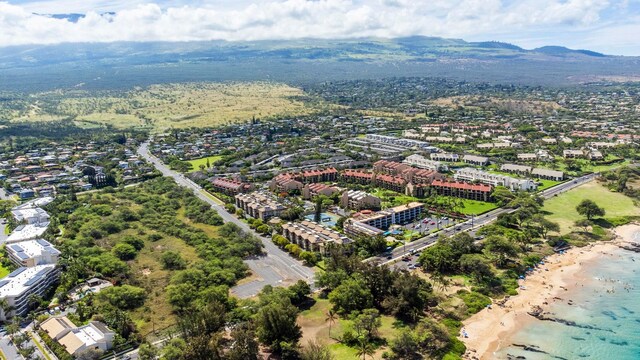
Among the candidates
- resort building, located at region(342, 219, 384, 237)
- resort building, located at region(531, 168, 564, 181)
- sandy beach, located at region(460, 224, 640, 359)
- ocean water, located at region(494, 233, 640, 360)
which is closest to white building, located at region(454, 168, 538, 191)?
resort building, located at region(531, 168, 564, 181)

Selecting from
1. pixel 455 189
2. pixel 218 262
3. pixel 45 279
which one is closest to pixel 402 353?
pixel 218 262

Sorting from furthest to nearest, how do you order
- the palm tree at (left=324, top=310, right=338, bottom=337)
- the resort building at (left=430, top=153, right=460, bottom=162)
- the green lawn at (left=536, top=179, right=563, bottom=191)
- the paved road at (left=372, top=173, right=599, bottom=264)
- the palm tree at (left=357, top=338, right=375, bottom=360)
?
the resort building at (left=430, top=153, right=460, bottom=162) < the green lawn at (left=536, top=179, right=563, bottom=191) < the paved road at (left=372, top=173, right=599, bottom=264) < the palm tree at (left=324, top=310, right=338, bottom=337) < the palm tree at (left=357, top=338, right=375, bottom=360)

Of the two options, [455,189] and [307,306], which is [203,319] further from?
[455,189]

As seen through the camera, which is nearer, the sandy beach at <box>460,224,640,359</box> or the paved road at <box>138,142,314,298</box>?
the sandy beach at <box>460,224,640,359</box>

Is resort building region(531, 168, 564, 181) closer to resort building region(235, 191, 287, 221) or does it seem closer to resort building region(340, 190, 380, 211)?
resort building region(340, 190, 380, 211)

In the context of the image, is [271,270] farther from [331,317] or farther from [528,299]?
[528,299]

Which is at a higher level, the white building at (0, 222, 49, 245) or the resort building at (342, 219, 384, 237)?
the resort building at (342, 219, 384, 237)
